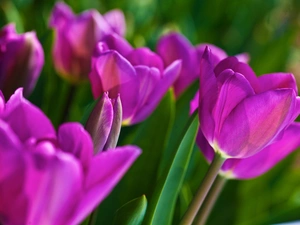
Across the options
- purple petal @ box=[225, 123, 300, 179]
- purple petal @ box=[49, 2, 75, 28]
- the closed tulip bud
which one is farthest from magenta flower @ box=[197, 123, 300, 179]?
purple petal @ box=[49, 2, 75, 28]

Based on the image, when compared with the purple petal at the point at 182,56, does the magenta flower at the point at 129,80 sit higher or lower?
higher

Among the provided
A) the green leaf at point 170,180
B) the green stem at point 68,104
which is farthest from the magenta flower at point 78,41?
the green leaf at point 170,180

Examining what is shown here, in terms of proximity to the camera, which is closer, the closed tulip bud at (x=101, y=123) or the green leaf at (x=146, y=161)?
the closed tulip bud at (x=101, y=123)

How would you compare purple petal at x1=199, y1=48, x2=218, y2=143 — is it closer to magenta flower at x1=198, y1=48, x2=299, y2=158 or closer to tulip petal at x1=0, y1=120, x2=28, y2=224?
magenta flower at x1=198, y1=48, x2=299, y2=158

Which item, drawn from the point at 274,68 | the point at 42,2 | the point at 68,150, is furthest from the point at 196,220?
the point at 42,2

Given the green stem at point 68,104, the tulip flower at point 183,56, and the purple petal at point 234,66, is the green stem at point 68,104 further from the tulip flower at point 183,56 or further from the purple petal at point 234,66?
the purple petal at point 234,66

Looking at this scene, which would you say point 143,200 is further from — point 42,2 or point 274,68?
point 42,2

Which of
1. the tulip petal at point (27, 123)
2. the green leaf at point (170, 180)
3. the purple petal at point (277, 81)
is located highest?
the tulip petal at point (27, 123)

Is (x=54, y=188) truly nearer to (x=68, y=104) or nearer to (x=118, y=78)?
(x=118, y=78)
